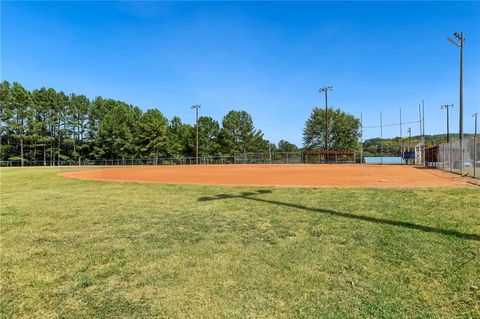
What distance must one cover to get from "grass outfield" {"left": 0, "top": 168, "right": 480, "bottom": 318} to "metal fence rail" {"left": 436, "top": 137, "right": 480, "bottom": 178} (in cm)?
842

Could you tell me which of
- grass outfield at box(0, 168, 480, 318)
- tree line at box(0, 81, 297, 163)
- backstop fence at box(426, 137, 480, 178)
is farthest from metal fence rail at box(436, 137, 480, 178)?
tree line at box(0, 81, 297, 163)

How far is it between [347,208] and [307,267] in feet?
11.7

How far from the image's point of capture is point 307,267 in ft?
11.8

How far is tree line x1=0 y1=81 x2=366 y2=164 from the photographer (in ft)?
182

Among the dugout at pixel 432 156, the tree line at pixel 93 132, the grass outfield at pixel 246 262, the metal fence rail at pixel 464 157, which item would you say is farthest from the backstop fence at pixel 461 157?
the tree line at pixel 93 132

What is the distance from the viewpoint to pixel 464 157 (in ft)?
51.4

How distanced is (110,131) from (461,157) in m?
57.3

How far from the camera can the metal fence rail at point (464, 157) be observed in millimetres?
13448

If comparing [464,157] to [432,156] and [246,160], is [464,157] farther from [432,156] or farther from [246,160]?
[246,160]

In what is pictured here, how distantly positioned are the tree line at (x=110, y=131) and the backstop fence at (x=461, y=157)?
3346cm

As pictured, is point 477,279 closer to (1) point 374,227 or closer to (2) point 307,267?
(2) point 307,267

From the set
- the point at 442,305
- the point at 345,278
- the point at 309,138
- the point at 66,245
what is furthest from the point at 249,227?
the point at 309,138

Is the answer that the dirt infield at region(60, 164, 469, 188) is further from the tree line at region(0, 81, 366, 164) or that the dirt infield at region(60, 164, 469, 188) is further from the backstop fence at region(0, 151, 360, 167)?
the tree line at region(0, 81, 366, 164)

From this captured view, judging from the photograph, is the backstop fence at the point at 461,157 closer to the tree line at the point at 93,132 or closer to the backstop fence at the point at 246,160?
the backstop fence at the point at 246,160
